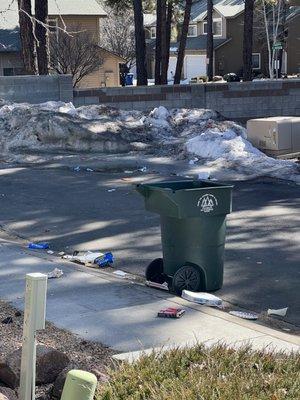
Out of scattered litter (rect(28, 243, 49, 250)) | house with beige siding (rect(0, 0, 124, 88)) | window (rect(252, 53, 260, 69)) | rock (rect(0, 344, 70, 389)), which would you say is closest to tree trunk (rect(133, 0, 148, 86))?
house with beige siding (rect(0, 0, 124, 88))

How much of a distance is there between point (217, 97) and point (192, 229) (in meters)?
17.9

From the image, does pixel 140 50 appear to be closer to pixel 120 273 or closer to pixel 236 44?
pixel 120 273

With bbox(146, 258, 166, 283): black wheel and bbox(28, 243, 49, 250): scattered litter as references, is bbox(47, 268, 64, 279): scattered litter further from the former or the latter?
bbox(28, 243, 49, 250): scattered litter

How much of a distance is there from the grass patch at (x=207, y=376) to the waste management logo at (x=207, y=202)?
285cm

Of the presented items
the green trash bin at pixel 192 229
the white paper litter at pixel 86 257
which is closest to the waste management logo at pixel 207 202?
the green trash bin at pixel 192 229

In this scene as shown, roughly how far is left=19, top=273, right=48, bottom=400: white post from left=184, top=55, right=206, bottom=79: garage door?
233 ft

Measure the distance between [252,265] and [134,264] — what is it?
143cm

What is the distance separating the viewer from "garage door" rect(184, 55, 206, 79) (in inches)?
2938

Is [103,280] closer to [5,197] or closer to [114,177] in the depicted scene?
[5,197]

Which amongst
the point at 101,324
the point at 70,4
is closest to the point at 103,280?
the point at 101,324

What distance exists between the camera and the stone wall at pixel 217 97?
24.5m

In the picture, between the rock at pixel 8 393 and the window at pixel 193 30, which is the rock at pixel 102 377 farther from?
the window at pixel 193 30

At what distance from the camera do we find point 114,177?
17.5 metres

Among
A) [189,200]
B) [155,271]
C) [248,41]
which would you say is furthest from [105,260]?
[248,41]
